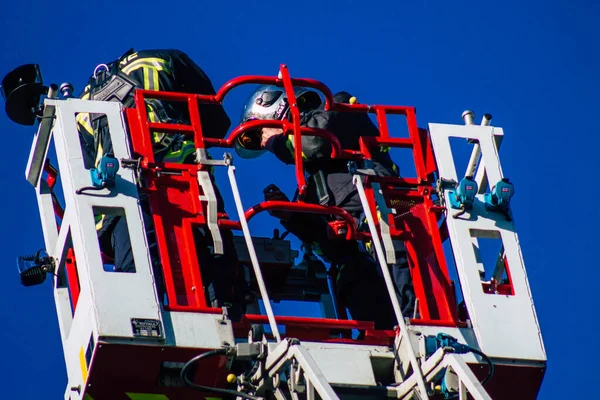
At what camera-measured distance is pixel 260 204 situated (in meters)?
12.2

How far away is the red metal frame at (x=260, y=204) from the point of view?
467 inches

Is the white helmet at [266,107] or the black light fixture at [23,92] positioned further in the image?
the white helmet at [266,107]

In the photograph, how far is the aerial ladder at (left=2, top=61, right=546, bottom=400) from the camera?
11.1 metres

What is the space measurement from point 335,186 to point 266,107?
1229mm

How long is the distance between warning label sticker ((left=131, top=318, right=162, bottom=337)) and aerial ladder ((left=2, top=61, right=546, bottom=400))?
0.05 ft

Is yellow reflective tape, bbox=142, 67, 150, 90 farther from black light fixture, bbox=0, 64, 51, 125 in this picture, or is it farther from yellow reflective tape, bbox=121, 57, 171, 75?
black light fixture, bbox=0, 64, 51, 125

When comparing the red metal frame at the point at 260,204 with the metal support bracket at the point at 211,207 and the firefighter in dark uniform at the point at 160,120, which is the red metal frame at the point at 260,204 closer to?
the metal support bracket at the point at 211,207

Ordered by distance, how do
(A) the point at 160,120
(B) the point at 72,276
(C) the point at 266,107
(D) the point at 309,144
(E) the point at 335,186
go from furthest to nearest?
(C) the point at 266,107, (E) the point at 335,186, (D) the point at 309,144, (A) the point at 160,120, (B) the point at 72,276

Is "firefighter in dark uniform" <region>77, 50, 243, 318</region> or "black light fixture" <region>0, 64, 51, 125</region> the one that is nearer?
"firefighter in dark uniform" <region>77, 50, 243, 318</region>

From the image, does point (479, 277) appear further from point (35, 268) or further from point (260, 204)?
point (35, 268)

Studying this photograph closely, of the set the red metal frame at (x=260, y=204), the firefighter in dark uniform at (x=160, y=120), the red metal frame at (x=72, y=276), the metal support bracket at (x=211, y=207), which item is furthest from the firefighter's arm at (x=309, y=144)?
the red metal frame at (x=72, y=276)

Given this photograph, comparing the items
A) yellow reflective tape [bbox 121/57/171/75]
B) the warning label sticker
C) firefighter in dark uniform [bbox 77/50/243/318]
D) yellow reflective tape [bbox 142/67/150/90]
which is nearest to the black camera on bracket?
firefighter in dark uniform [bbox 77/50/243/318]

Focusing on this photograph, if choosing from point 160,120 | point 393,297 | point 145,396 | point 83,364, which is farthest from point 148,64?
point 393,297

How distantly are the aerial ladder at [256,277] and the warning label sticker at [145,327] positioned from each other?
0.01 meters
